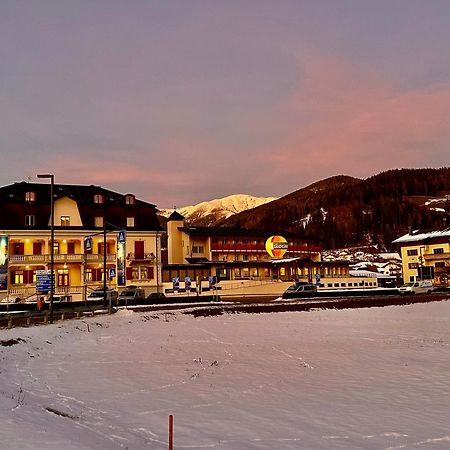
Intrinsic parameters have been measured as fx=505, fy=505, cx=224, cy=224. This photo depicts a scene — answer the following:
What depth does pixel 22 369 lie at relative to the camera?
19.5m

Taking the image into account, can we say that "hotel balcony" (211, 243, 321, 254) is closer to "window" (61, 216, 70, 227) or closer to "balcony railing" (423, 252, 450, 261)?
"balcony railing" (423, 252, 450, 261)

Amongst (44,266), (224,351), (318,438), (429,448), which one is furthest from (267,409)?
(44,266)

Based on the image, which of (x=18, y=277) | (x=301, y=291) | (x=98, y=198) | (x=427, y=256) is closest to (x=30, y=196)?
(x=98, y=198)

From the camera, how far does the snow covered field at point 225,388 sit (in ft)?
37.8

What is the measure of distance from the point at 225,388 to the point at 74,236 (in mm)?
57983

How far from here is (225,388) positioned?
54.4 ft

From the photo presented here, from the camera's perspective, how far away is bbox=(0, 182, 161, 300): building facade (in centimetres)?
6700

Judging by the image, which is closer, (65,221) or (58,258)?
(58,258)

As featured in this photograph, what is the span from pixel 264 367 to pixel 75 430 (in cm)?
992

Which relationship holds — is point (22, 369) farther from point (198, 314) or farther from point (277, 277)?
point (277, 277)

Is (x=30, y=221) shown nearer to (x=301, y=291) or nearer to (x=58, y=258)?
(x=58, y=258)

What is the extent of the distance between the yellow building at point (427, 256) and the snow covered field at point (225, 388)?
3358 inches

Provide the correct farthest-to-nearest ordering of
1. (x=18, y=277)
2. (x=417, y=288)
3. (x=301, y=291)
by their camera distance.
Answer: (x=417, y=288), (x=301, y=291), (x=18, y=277)

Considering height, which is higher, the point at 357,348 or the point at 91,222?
the point at 91,222
